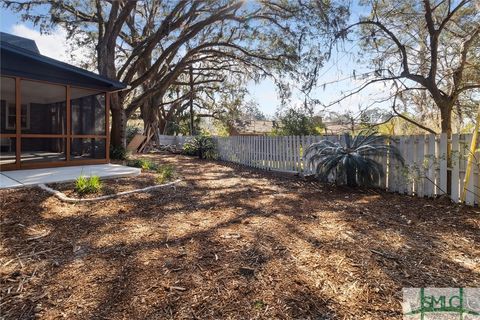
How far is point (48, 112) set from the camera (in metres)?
8.29

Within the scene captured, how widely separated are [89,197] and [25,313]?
271 cm

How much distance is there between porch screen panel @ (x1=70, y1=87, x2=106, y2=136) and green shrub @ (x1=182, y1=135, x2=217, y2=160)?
5251mm

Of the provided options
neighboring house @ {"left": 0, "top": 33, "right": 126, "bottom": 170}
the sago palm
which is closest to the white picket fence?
the sago palm

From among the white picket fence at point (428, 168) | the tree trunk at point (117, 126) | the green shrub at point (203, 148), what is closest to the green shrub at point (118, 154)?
the tree trunk at point (117, 126)

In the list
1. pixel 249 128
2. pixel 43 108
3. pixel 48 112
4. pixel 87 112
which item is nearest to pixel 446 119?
pixel 87 112

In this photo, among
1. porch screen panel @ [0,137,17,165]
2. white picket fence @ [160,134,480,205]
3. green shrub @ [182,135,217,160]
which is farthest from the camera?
green shrub @ [182,135,217,160]

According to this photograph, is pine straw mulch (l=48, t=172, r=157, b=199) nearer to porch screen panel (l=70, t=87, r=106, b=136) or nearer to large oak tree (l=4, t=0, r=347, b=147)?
porch screen panel (l=70, t=87, r=106, b=136)

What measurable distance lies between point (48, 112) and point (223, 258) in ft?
26.9

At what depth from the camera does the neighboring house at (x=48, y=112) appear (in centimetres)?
659

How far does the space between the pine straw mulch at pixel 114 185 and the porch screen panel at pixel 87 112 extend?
9.60 ft

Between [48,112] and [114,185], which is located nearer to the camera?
[114,185]

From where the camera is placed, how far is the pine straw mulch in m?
4.55

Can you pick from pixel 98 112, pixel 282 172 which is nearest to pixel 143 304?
pixel 282 172

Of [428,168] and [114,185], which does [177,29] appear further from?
[428,168]
